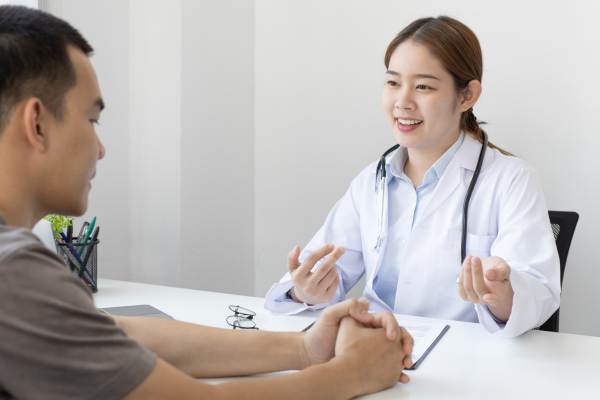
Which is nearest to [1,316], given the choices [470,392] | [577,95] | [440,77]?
[470,392]

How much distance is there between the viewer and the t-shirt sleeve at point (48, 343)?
0.47 metres

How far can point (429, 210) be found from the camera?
4.58 ft

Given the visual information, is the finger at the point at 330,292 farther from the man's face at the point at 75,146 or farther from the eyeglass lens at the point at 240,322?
the man's face at the point at 75,146

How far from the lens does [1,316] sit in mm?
466

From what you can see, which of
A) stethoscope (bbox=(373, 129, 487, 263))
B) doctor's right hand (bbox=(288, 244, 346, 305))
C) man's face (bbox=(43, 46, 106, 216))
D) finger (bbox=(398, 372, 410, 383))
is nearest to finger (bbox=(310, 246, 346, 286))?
doctor's right hand (bbox=(288, 244, 346, 305))

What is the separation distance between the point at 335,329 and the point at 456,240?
2.01ft

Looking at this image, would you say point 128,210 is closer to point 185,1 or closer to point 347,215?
point 185,1

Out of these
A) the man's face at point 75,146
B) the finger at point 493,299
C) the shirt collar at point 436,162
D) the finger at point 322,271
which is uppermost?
the man's face at point 75,146

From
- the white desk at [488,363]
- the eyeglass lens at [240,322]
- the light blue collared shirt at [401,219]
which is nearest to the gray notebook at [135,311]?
the white desk at [488,363]

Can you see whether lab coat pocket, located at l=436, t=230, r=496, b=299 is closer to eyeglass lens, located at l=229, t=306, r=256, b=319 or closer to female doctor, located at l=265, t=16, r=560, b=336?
female doctor, located at l=265, t=16, r=560, b=336

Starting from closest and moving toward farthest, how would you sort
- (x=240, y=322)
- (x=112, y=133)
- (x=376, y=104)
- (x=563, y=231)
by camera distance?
(x=240, y=322) → (x=563, y=231) → (x=112, y=133) → (x=376, y=104)

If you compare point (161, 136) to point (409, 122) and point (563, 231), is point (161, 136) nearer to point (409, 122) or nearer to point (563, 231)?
point (409, 122)

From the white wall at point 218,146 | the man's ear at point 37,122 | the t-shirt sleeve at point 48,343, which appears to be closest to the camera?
the t-shirt sleeve at point 48,343

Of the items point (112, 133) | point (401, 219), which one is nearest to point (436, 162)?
point (401, 219)
